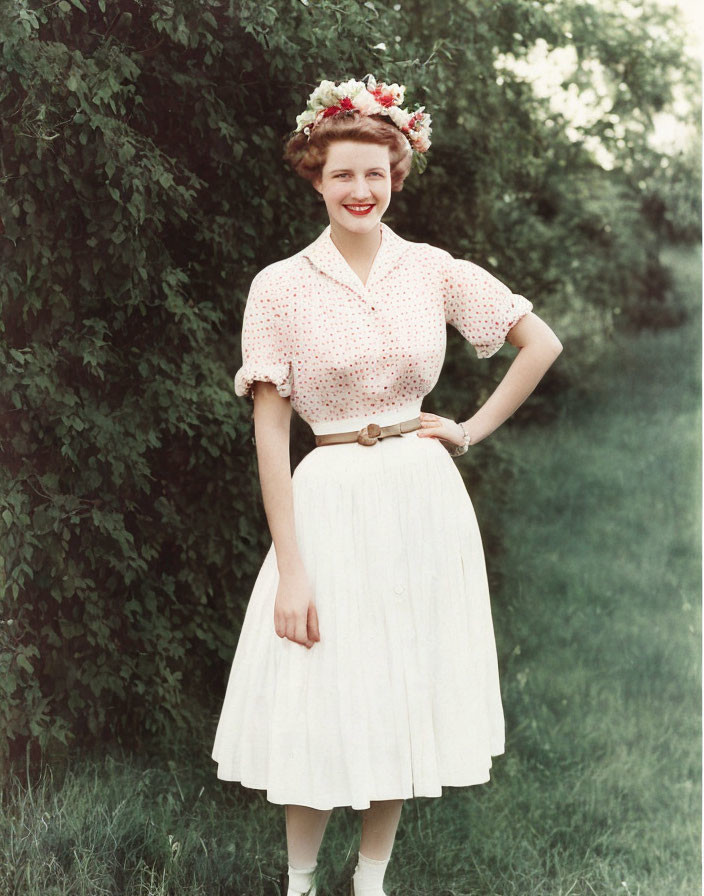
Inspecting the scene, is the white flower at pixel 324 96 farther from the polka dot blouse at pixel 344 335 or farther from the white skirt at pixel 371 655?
the white skirt at pixel 371 655

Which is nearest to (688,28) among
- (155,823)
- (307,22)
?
(307,22)

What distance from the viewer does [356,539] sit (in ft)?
8.62

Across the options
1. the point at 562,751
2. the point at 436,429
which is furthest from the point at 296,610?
the point at 562,751

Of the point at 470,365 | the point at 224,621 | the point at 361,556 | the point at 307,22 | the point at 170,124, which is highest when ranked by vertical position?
the point at 307,22

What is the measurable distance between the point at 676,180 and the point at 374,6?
1584 millimetres

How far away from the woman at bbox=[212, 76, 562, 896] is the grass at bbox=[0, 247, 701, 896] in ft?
2.23

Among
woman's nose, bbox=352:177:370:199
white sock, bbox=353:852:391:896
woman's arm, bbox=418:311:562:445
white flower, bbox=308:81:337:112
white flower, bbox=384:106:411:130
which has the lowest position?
white sock, bbox=353:852:391:896

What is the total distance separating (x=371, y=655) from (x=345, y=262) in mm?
938

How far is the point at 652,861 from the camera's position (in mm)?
3576

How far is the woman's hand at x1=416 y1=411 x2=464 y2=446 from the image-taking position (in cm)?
276

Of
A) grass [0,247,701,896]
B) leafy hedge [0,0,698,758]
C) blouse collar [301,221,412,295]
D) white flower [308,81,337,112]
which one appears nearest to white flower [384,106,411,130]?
white flower [308,81,337,112]

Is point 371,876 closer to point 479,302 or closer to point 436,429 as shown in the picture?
point 436,429

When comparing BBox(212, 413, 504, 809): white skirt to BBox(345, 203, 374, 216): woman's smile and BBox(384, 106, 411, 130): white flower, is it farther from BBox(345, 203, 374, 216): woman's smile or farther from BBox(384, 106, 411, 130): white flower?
BBox(384, 106, 411, 130): white flower

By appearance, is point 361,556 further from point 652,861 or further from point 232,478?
point 652,861
